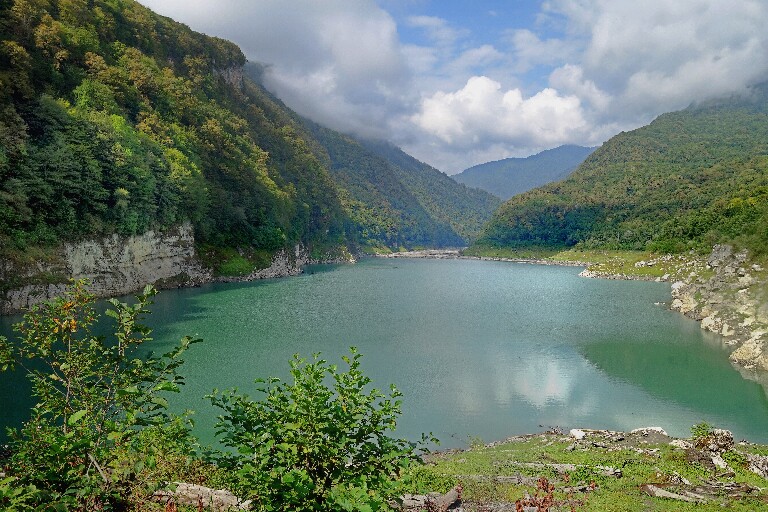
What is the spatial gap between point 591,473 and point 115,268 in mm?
57758

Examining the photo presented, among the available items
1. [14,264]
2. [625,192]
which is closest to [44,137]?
[14,264]

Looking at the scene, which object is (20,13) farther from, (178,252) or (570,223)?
(570,223)

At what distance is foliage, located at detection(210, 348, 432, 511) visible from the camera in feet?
16.9

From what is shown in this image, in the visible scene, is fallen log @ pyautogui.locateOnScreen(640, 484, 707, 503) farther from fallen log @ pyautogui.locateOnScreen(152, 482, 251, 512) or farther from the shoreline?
the shoreline

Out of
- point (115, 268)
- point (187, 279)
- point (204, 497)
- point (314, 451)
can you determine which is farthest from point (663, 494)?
point (187, 279)

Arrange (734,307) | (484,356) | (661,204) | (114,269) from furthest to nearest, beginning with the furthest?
(661,204)
(114,269)
(734,307)
(484,356)

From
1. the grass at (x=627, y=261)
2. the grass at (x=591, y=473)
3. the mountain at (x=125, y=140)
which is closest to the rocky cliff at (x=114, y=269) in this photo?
the mountain at (x=125, y=140)

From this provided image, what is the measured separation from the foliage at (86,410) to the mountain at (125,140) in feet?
150

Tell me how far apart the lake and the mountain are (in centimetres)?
1216

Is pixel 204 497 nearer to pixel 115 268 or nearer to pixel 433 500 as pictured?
pixel 433 500

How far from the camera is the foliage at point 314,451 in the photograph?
16.9 feet

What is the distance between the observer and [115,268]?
58.4 meters

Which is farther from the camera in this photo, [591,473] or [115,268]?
[115,268]

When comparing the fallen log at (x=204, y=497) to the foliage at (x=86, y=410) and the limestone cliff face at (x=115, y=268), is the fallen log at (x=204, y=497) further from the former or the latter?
the limestone cliff face at (x=115, y=268)
